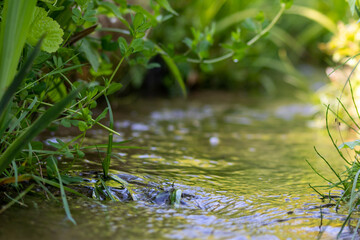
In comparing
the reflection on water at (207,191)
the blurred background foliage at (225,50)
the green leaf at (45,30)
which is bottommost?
the reflection on water at (207,191)

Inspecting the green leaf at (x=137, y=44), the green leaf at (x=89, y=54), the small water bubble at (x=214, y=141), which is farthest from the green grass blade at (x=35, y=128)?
the small water bubble at (x=214, y=141)

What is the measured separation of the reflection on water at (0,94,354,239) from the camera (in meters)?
1.00

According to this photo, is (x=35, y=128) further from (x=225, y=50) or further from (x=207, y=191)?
(x=225, y=50)

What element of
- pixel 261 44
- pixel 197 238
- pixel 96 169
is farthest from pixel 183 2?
pixel 197 238

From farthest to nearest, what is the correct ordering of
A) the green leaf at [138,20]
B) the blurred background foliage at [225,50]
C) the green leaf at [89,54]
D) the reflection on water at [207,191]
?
1. the blurred background foliage at [225,50]
2. the green leaf at [89,54]
3. the green leaf at [138,20]
4. the reflection on water at [207,191]

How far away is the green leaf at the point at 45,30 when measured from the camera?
3.75 feet

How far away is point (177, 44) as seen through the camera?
361cm

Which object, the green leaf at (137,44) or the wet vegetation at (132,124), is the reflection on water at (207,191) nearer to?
the wet vegetation at (132,124)

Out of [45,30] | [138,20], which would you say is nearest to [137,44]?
[138,20]

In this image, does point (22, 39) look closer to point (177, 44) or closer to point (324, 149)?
point (324, 149)

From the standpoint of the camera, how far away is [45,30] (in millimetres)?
1151

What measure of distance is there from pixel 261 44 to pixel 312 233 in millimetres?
3604

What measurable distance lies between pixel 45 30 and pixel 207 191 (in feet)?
2.09

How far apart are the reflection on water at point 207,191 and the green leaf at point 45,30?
1.33 ft
